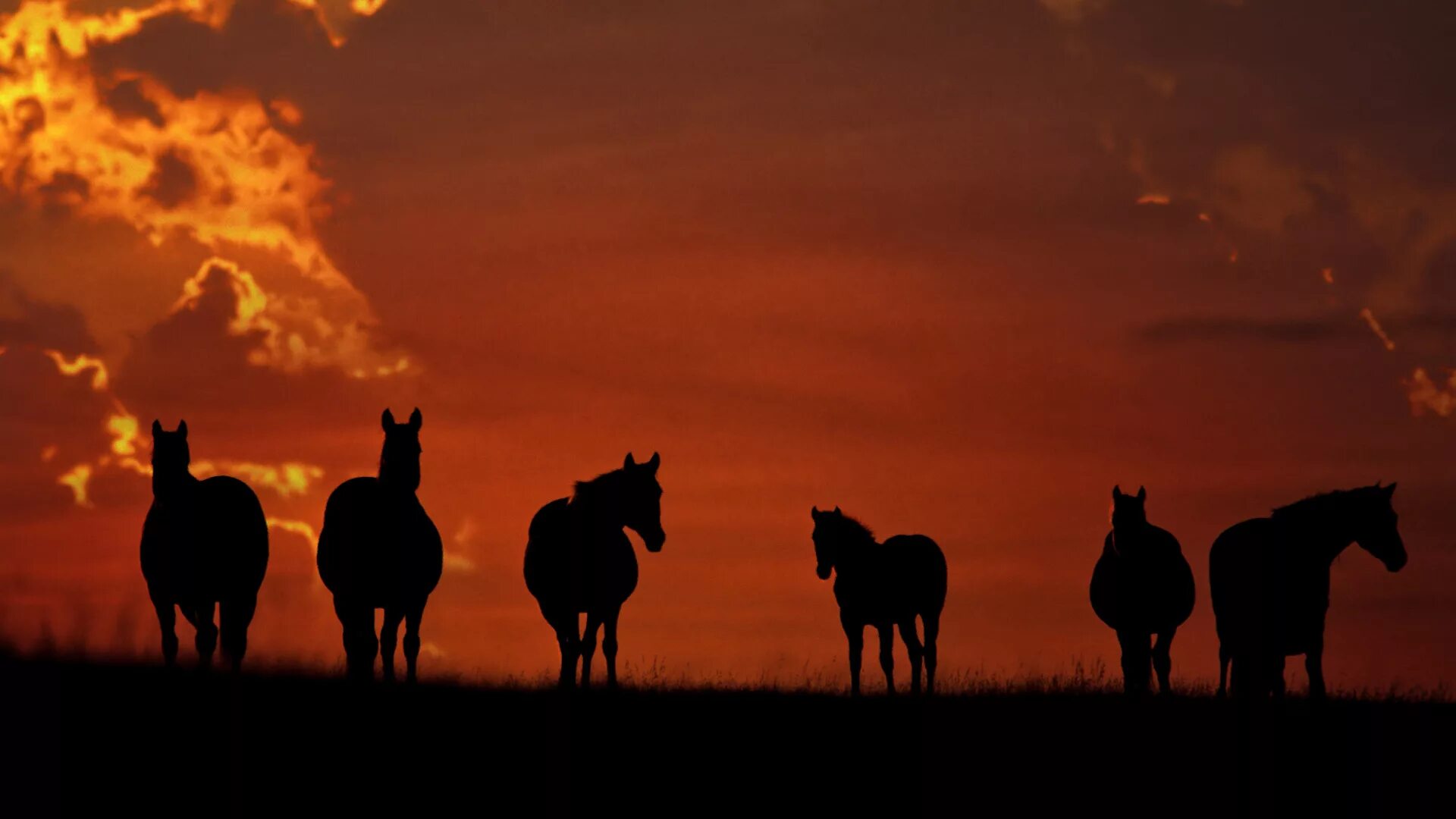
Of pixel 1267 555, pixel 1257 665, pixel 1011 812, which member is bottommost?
pixel 1011 812

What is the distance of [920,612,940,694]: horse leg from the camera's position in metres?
25.9

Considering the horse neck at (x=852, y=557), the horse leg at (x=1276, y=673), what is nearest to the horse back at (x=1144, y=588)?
the horse leg at (x=1276, y=673)

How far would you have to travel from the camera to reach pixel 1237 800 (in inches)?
704

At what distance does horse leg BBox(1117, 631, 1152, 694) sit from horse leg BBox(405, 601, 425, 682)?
10255 millimetres

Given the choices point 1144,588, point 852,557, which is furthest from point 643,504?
point 1144,588

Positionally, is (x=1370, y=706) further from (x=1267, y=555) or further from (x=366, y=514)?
(x=366, y=514)

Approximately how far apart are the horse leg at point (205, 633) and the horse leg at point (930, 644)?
10.1 metres

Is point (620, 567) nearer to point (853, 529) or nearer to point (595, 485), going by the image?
point (595, 485)

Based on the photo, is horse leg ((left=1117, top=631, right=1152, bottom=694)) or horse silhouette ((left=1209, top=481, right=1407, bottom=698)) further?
horse leg ((left=1117, top=631, right=1152, bottom=694))

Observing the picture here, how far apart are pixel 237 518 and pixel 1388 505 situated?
598 inches

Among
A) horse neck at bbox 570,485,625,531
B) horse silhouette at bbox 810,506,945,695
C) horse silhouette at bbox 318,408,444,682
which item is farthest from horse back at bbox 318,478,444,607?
horse silhouette at bbox 810,506,945,695

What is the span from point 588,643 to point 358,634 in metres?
2.91

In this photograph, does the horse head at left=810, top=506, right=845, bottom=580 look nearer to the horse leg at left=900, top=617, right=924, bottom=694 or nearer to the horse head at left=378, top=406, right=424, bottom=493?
the horse leg at left=900, top=617, right=924, bottom=694

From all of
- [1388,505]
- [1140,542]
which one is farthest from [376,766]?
[1388,505]
